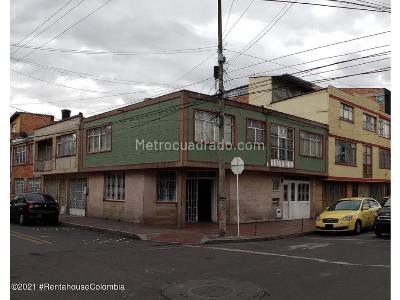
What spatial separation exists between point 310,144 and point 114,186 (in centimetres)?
1230

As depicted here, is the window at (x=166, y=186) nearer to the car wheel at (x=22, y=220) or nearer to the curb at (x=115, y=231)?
the curb at (x=115, y=231)

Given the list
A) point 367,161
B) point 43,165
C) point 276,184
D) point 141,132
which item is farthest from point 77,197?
point 367,161

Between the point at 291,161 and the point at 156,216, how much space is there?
30.0 feet

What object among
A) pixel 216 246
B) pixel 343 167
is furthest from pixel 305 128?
pixel 216 246

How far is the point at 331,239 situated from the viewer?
56.9 ft

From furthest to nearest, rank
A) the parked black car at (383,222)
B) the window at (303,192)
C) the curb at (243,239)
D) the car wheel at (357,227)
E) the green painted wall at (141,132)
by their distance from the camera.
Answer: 1. the window at (303,192)
2. the green painted wall at (141,132)
3. the car wheel at (357,227)
4. the parked black car at (383,222)
5. the curb at (243,239)

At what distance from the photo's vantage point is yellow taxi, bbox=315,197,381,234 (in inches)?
741

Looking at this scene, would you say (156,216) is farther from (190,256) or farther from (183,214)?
(190,256)

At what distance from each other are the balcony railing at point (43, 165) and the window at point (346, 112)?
20503 millimetres

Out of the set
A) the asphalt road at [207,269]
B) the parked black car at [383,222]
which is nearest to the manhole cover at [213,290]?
the asphalt road at [207,269]

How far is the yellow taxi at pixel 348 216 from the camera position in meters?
18.8

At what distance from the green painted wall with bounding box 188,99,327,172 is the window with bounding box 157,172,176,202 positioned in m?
1.98

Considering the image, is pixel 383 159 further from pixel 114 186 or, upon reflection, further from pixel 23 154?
pixel 23 154

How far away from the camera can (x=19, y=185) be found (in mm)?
38719
